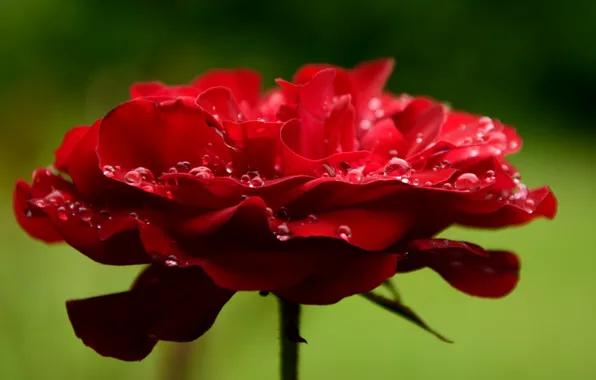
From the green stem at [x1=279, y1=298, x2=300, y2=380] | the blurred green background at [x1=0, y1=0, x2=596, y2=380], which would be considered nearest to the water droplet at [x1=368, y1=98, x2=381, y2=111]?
the green stem at [x1=279, y1=298, x2=300, y2=380]

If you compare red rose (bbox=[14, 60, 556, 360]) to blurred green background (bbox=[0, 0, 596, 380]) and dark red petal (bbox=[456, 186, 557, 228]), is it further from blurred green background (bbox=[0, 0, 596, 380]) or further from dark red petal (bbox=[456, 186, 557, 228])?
blurred green background (bbox=[0, 0, 596, 380])

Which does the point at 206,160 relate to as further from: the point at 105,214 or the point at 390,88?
the point at 390,88

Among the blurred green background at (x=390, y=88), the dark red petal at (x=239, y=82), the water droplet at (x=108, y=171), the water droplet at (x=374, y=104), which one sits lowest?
the blurred green background at (x=390, y=88)

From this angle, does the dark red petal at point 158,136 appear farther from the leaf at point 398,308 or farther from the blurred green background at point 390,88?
the blurred green background at point 390,88

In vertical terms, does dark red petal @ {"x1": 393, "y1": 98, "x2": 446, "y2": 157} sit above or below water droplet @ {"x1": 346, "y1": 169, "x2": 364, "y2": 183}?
above

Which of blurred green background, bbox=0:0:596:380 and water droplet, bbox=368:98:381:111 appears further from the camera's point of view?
blurred green background, bbox=0:0:596:380

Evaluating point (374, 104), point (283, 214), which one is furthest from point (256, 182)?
point (374, 104)

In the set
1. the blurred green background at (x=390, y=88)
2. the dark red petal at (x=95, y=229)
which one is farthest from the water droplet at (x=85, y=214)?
the blurred green background at (x=390, y=88)

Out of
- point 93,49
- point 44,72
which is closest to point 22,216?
point 44,72
